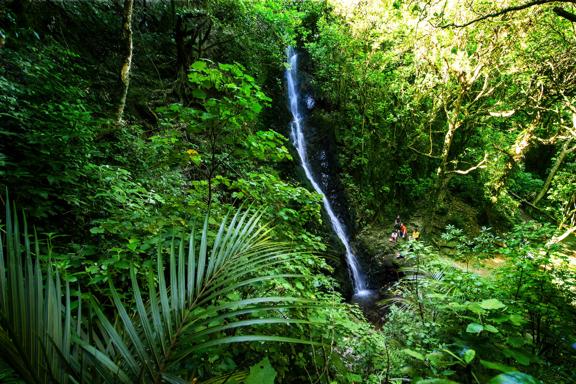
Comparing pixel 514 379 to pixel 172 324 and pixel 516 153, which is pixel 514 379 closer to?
pixel 172 324

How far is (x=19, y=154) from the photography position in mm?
2967

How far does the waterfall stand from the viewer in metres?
10.2

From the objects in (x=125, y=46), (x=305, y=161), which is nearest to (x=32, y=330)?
(x=125, y=46)

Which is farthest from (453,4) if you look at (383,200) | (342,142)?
(383,200)

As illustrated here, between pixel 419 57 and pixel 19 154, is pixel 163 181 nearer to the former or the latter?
pixel 19 154

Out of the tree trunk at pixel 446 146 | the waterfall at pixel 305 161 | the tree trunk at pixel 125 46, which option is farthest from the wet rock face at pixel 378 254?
the tree trunk at pixel 125 46

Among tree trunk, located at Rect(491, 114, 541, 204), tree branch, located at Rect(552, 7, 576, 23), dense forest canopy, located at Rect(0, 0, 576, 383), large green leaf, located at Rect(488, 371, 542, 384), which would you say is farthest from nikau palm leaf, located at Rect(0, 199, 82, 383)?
tree trunk, located at Rect(491, 114, 541, 204)

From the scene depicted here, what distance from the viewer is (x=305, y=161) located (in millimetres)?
12617

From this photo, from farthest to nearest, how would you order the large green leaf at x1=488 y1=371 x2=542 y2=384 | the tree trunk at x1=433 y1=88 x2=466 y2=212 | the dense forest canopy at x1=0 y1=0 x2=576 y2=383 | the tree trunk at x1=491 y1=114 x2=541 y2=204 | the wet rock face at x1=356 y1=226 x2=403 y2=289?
the tree trunk at x1=433 y1=88 x2=466 y2=212
the wet rock face at x1=356 y1=226 x2=403 y2=289
the tree trunk at x1=491 y1=114 x2=541 y2=204
the dense forest canopy at x1=0 y1=0 x2=576 y2=383
the large green leaf at x1=488 y1=371 x2=542 y2=384

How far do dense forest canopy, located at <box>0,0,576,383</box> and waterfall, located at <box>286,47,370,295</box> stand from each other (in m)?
0.39

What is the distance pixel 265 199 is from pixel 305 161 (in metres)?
9.59

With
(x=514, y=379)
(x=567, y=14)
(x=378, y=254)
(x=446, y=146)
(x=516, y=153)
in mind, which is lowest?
(x=378, y=254)

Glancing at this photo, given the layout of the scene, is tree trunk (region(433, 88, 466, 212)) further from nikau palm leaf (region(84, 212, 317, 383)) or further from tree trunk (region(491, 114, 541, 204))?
nikau palm leaf (region(84, 212, 317, 383))

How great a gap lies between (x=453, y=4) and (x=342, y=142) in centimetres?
697
